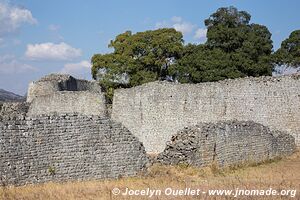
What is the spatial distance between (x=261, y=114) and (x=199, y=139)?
24.9ft

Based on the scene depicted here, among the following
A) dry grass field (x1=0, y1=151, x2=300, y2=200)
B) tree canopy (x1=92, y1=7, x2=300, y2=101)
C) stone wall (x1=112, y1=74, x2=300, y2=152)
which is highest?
tree canopy (x1=92, y1=7, x2=300, y2=101)

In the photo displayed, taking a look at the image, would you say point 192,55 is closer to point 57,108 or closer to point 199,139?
point 57,108

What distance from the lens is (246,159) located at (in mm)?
20188

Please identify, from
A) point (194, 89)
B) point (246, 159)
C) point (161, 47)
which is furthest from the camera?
point (161, 47)

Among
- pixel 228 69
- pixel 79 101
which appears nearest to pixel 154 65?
pixel 228 69

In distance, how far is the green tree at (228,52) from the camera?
38000mm

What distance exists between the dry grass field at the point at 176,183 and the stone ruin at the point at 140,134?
1.91 ft

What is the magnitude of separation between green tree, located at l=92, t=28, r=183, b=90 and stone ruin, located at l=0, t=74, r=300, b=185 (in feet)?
35.1

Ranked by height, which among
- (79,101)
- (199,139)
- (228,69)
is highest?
(228,69)

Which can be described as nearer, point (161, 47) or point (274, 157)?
point (274, 157)

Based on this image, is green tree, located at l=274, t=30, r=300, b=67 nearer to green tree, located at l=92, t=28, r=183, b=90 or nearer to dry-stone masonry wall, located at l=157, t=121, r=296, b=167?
green tree, located at l=92, t=28, r=183, b=90

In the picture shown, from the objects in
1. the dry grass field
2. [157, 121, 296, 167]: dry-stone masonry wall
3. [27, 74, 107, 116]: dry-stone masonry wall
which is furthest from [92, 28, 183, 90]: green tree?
the dry grass field

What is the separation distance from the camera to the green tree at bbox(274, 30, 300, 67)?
38.8 meters

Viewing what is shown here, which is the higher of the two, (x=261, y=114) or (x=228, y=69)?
(x=228, y=69)
